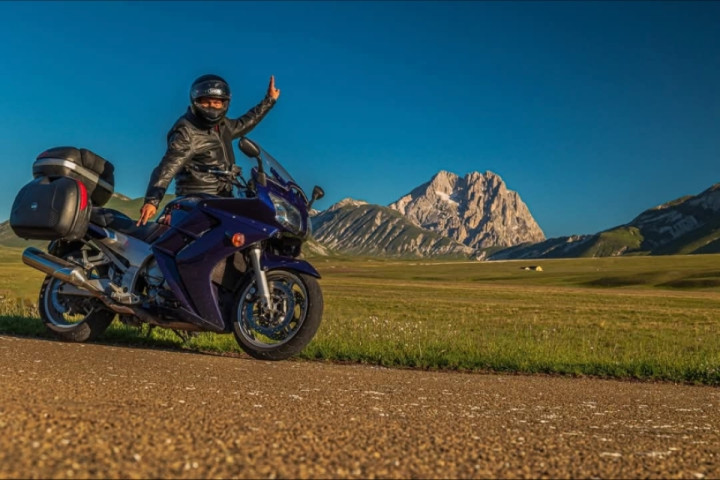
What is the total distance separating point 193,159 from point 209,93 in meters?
0.91

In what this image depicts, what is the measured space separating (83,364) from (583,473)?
4594 mm

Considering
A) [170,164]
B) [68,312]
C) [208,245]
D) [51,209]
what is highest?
[170,164]

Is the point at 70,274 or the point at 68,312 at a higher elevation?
the point at 70,274

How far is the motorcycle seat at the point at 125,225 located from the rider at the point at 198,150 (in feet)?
1.01

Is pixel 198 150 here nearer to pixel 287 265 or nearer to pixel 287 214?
pixel 287 214

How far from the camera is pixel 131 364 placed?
5.70 m

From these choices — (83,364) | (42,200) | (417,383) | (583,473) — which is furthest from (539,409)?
(42,200)

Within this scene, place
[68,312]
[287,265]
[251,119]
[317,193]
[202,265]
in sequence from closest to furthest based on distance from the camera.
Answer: [287,265] < [202,265] < [317,193] < [68,312] < [251,119]

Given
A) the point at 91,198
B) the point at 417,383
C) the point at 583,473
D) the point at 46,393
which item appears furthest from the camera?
the point at 91,198

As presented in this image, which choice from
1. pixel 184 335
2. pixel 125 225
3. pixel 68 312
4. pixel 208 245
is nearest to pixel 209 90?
pixel 208 245

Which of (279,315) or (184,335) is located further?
(184,335)

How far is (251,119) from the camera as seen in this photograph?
847cm

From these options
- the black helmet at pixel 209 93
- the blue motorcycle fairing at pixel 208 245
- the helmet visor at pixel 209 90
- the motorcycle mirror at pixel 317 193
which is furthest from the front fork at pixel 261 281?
the helmet visor at pixel 209 90

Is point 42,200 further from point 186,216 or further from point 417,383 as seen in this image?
point 417,383
